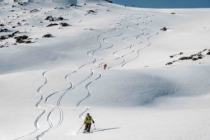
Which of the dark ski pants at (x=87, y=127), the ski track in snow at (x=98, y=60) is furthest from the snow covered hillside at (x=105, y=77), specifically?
the dark ski pants at (x=87, y=127)

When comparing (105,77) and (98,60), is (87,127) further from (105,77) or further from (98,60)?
(98,60)

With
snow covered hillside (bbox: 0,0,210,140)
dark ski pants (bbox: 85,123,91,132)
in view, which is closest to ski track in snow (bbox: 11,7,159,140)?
snow covered hillside (bbox: 0,0,210,140)

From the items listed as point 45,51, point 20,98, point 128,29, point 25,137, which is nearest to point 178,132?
point 25,137

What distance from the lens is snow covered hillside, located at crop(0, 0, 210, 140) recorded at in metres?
33.1

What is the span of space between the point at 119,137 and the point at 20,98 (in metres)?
17.4

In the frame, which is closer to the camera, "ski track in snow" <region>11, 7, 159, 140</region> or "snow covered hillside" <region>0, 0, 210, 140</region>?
"snow covered hillside" <region>0, 0, 210, 140</region>

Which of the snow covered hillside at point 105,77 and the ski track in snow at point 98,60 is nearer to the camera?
the snow covered hillside at point 105,77

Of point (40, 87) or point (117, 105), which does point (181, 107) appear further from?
point (40, 87)

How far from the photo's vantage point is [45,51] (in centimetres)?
7319

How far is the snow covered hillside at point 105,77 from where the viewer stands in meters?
33.1

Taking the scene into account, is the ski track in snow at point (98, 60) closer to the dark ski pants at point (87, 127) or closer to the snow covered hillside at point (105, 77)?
the snow covered hillside at point (105, 77)

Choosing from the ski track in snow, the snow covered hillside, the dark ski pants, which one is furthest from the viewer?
the ski track in snow

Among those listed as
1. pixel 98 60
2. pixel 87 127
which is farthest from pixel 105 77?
pixel 98 60

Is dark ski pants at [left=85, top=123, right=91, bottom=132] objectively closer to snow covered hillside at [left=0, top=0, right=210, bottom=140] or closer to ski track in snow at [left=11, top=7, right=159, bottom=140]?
snow covered hillside at [left=0, top=0, right=210, bottom=140]
